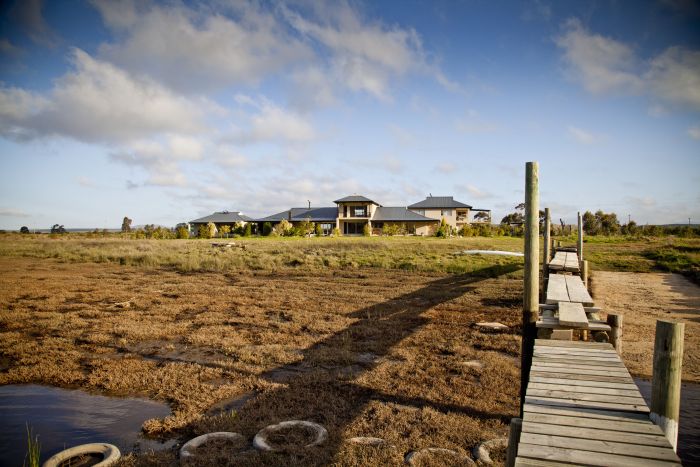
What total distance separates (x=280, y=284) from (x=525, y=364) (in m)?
14.0

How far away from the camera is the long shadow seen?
590cm

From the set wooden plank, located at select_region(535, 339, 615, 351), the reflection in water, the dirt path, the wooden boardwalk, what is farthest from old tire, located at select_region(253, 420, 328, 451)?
the dirt path

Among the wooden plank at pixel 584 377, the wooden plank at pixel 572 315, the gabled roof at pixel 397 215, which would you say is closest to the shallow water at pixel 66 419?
the wooden plank at pixel 584 377

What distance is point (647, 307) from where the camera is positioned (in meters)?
13.6

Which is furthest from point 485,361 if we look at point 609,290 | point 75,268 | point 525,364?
point 75,268

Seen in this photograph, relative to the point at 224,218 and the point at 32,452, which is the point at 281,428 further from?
the point at 224,218

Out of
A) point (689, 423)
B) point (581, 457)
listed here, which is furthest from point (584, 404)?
point (689, 423)

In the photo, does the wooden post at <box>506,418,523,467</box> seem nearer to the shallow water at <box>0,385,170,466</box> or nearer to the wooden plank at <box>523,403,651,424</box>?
the wooden plank at <box>523,403,651,424</box>

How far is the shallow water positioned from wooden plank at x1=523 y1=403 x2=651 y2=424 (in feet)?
15.9

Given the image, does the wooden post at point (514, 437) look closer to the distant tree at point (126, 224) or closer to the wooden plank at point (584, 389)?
the wooden plank at point (584, 389)

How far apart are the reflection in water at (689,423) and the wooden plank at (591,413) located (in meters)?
2.24

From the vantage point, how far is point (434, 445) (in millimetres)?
5270

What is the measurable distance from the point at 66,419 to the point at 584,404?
284 inches

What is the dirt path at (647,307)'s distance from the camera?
28.1 feet
